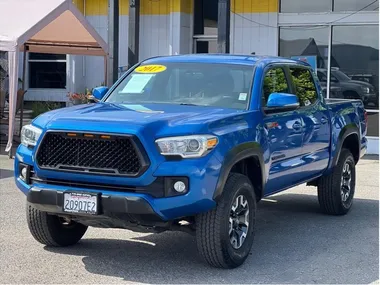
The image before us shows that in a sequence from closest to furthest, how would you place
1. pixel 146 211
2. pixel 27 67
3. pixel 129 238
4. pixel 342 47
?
pixel 146 211 → pixel 129 238 → pixel 342 47 → pixel 27 67

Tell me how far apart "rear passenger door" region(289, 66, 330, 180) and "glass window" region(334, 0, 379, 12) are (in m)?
7.36

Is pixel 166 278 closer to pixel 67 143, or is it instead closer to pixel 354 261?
pixel 67 143

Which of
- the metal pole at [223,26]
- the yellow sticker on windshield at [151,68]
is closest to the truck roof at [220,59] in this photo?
the yellow sticker on windshield at [151,68]

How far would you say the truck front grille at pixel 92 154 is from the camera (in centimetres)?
567

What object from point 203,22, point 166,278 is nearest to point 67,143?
point 166,278

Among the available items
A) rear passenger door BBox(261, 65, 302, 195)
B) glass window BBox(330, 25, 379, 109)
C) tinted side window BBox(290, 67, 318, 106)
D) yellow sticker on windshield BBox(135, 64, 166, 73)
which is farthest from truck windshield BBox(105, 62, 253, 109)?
glass window BBox(330, 25, 379, 109)

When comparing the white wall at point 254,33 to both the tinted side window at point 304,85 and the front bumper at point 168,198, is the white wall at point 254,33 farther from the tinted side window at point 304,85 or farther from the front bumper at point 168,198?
the front bumper at point 168,198

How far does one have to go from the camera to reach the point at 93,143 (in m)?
5.84

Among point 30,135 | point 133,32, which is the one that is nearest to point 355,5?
point 133,32

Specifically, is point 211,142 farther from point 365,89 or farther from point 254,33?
point 254,33

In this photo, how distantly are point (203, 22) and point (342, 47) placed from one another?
3.98 metres

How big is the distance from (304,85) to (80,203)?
11.7 ft

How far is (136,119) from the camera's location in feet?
19.3

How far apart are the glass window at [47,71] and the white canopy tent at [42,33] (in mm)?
2626
